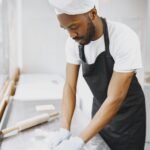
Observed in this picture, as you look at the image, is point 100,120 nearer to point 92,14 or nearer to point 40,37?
point 92,14

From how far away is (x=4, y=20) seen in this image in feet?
9.64

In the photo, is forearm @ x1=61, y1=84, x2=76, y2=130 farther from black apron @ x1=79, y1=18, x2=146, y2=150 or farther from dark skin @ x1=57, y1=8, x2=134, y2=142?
dark skin @ x1=57, y1=8, x2=134, y2=142

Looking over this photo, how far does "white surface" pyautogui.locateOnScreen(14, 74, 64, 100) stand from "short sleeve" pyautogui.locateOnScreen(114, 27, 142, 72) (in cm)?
125

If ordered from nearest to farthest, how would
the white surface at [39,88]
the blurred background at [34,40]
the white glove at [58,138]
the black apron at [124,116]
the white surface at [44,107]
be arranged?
1. the white glove at [58,138]
2. the black apron at [124,116]
3. the white surface at [44,107]
4. the white surface at [39,88]
5. the blurred background at [34,40]

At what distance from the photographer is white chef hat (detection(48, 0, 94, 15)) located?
44.4 inches

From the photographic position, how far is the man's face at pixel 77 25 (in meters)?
1.12

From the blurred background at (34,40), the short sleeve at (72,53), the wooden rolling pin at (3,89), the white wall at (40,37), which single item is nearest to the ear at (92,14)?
the short sleeve at (72,53)

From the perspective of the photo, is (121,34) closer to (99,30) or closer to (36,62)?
(99,30)

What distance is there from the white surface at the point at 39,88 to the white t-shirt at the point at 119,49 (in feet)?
3.47

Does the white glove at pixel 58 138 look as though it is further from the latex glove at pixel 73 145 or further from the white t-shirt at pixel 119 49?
the white t-shirt at pixel 119 49

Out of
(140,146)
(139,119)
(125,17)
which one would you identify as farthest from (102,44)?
(125,17)

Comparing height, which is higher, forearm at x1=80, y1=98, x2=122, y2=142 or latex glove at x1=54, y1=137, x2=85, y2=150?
forearm at x1=80, y1=98, x2=122, y2=142

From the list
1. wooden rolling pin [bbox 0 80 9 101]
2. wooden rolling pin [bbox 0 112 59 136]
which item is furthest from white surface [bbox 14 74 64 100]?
wooden rolling pin [bbox 0 112 59 136]

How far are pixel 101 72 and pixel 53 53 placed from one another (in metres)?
2.33
